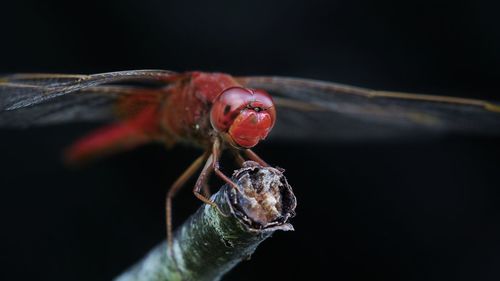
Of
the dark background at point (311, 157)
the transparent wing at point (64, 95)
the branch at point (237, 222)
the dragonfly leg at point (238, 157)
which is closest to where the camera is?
the branch at point (237, 222)

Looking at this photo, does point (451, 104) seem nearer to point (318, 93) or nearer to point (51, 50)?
point (318, 93)

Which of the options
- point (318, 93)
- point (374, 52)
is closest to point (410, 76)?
point (374, 52)

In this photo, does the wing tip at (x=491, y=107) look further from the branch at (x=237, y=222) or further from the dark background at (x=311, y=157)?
the branch at (x=237, y=222)

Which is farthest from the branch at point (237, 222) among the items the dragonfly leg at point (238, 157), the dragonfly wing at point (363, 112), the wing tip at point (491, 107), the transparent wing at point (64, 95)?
the wing tip at point (491, 107)

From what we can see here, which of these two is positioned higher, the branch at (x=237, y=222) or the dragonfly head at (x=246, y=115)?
the dragonfly head at (x=246, y=115)

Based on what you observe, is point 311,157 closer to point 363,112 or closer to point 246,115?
point 363,112

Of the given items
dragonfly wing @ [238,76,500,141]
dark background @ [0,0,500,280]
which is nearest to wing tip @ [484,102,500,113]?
dragonfly wing @ [238,76,500,141]

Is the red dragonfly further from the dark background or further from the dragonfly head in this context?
the dark background
